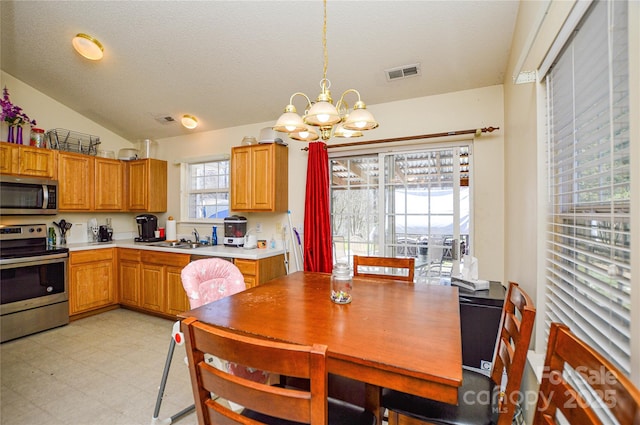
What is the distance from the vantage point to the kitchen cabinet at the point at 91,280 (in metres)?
3.49

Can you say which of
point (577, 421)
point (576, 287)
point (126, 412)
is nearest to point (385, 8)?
point (576, 287)

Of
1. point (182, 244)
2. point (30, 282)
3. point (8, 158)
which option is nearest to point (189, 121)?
point (182, 244)

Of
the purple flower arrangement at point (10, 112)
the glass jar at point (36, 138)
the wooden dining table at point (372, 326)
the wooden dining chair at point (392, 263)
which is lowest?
the wooden dining table at point (372, 326)

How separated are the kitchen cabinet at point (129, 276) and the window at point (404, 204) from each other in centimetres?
267

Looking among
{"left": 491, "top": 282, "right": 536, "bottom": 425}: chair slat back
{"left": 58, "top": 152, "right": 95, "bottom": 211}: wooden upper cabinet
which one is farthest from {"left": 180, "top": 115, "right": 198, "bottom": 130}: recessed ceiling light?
{"left": 491, "top": 282, "right": 536, "bottom": 425}: chair slat back

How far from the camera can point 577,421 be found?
0.72 metres

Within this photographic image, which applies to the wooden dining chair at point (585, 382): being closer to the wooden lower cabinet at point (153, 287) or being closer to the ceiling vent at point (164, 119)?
the wooden lower cabinet at point (153, 287)

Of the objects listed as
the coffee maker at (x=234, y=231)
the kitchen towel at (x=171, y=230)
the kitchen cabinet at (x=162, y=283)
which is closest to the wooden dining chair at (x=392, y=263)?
the coffee maker at (x=234, y=231)

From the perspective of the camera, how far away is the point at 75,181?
3719 millimetres

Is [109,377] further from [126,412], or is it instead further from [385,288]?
[385,288]

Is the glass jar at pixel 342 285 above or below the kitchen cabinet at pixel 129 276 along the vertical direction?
above

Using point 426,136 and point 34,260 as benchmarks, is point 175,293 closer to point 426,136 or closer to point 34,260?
point 34,260

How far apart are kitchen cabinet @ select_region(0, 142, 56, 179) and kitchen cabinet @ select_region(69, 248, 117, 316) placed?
3.37 feet

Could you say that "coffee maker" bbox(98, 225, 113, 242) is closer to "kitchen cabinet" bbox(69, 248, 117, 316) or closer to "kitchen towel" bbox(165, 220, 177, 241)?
"kitchen cabinet" bbox(69, 248, 117, 316)
